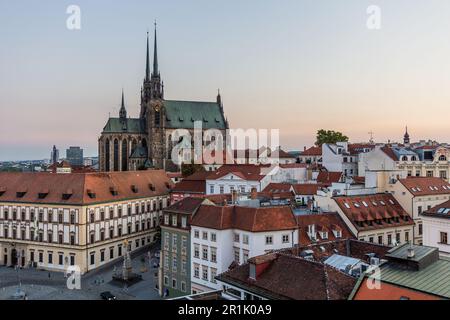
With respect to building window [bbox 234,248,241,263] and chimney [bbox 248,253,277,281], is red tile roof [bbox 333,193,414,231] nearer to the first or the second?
building window [bbox 234,248,241,263]

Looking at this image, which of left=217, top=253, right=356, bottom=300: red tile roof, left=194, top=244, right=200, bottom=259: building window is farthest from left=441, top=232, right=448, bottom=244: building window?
left=194, top=244, right=200, bottom=259: building window

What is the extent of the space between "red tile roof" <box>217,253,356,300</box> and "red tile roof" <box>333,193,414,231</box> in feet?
53.7

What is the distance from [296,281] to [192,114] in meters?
104

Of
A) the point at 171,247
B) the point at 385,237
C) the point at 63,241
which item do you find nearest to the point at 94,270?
the point at 63,241

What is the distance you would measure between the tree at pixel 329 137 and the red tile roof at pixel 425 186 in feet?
172

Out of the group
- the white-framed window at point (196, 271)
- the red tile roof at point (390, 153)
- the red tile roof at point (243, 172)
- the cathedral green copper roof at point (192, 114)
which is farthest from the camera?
the cathedral green copper roof at point (192, 114)

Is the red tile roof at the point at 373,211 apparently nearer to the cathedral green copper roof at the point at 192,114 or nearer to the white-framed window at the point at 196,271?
the white-framed window at the point at 196,271

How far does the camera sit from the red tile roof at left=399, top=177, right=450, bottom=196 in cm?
4631

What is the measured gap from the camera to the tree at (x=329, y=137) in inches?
4063

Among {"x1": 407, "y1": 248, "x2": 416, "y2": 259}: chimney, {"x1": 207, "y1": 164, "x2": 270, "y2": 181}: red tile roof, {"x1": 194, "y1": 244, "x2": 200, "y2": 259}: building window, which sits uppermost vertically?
{"x1": 207, "y1": 164, "x2": 270, "y2": 181}: red tile roof

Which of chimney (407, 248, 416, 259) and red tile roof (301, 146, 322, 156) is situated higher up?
red tile roof (301, 146, 322, 156)

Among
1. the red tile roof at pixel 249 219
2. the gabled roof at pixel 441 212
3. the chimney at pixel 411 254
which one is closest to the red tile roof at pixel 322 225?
the red tile roof at pixel 249 219

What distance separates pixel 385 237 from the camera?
137 ft
